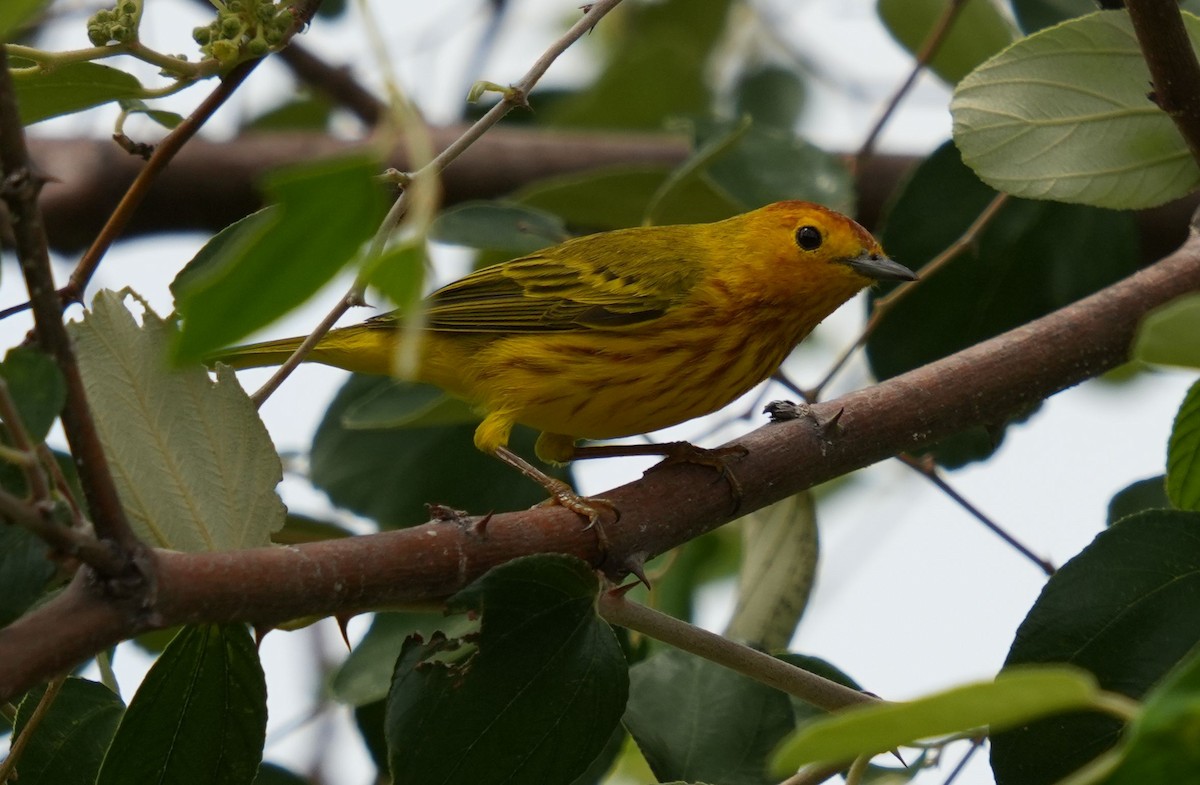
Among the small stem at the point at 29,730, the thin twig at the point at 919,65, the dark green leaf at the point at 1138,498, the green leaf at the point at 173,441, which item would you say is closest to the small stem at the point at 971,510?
the dark green leaf at the point at 1138,498

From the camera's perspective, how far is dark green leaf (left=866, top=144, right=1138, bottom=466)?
10.9 feet

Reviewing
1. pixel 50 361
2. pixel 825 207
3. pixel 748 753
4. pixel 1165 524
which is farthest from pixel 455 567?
pixel 825 207

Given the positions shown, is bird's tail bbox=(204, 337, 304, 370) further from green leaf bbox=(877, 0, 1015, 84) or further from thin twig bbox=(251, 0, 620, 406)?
green leaf bbox=(877, 0, 1015, 84)

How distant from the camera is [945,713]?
103 cm

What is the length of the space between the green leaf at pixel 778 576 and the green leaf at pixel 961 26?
1.45 meters

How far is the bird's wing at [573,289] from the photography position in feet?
11.9

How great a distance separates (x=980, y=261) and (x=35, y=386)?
98.1 inches

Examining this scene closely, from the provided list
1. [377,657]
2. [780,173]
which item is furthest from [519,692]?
[780,173]

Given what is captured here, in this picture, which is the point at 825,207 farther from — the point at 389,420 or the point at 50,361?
the point at 50,361

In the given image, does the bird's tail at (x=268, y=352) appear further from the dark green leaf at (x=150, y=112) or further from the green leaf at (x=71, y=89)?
the green leaf at (x=71, y=89)

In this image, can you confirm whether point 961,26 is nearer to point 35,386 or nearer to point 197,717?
point 197,717

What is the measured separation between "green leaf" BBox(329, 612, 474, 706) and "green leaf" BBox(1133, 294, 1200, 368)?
1.63 meters

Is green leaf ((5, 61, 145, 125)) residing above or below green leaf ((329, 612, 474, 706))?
above

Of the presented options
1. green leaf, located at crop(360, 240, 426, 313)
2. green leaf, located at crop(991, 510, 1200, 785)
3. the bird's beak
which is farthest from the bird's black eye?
green leaf, located at crop(360, 240, 426, 313)
